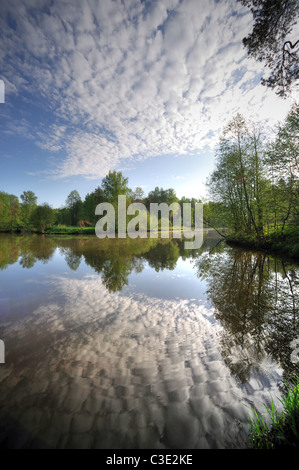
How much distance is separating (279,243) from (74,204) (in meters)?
70.4

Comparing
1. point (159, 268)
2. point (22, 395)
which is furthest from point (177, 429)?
point (159, 268)

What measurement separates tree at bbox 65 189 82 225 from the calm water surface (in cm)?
6749

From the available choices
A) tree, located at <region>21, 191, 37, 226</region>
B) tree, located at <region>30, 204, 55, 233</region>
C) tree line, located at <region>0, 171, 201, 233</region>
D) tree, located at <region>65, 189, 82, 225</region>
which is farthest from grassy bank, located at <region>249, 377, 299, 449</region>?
tree, located at <region>21, 191, 37, 226</region>

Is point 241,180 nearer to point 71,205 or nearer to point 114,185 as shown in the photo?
point 114,185

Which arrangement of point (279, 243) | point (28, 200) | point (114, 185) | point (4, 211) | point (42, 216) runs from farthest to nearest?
1. point (28, 200)
2. point (4, 211)
3. point (42, 216)
4. point (114, 185)
5. point (279, 243)

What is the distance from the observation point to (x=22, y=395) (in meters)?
2.39

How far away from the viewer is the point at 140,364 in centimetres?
304

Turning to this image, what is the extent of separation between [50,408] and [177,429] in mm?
1592

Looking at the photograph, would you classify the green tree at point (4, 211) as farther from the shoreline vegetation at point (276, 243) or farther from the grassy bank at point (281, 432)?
the grassy bank at point (281, 432)

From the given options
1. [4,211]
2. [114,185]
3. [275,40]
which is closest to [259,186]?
[275,40]

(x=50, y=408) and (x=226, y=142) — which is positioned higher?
(x=226, y=142)

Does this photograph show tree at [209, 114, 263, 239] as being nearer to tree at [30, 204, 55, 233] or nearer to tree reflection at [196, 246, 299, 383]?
tree reflection at [196, 246, 299, 383]

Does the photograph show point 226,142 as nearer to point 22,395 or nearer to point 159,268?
point 159,268
